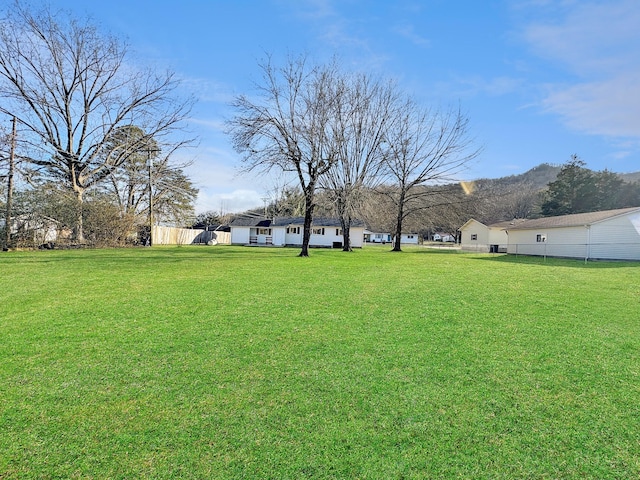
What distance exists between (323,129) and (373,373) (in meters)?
15.8

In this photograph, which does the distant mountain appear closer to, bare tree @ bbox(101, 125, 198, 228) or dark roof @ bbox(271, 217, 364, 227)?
dark roof @ bbox(271, 217, 364, 227)

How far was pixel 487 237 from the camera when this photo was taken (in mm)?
32938

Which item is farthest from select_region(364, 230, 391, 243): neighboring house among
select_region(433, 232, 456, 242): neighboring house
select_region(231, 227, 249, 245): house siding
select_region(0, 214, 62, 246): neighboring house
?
select_region(0, 214, 62, 246): neighboring house

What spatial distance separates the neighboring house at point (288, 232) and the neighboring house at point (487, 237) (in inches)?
480

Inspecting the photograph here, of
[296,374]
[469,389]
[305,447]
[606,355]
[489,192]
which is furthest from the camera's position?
[489,192]

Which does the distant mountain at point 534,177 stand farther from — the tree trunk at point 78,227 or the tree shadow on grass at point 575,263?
the tree trunk at point 78,227

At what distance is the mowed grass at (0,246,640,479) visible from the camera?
204cm

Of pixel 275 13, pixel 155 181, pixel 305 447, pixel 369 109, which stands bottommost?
pixel 305 447

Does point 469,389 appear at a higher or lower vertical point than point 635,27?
lower

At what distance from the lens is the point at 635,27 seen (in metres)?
9.34

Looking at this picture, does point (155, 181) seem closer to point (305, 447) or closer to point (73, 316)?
point (73, 316)

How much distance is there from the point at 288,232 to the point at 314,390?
1236 inches

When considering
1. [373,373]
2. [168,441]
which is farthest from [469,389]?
[168,441]

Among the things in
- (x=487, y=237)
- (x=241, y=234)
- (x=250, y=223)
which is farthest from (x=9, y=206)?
(x=487, y=237)
